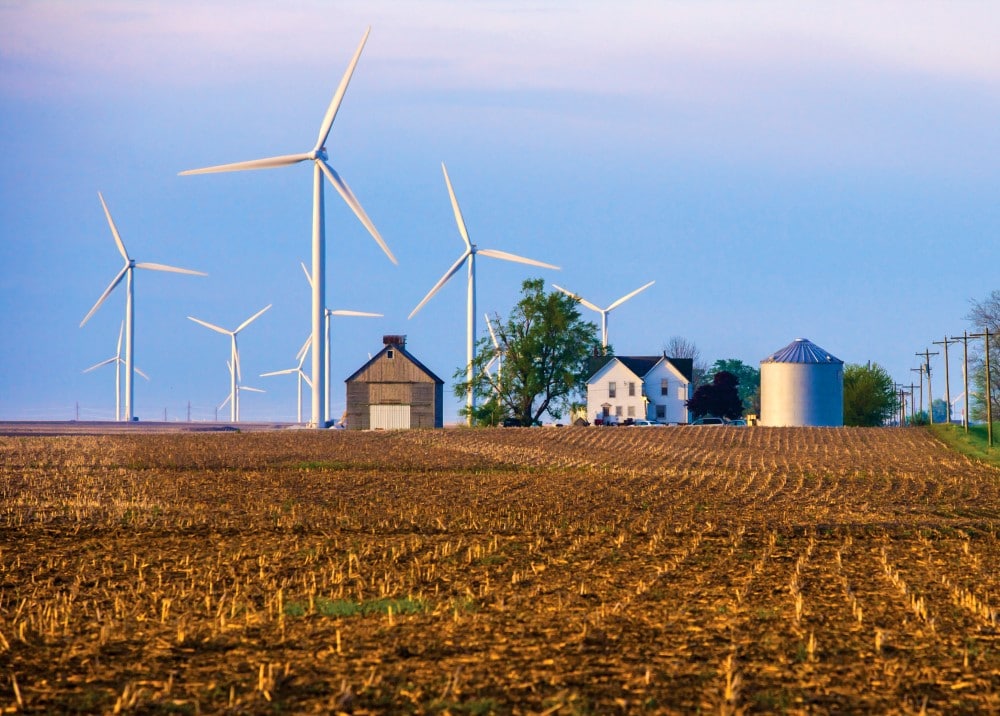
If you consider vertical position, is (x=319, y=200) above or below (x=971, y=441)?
above

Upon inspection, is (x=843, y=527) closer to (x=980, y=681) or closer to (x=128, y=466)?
(x=980, y=681)

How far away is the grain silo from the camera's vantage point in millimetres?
119438

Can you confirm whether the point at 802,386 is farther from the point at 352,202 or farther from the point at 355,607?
the point at 355,607

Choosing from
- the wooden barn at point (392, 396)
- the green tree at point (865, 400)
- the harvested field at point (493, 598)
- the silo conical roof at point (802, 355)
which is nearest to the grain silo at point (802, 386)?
the silo conical roof at point (802, 355)

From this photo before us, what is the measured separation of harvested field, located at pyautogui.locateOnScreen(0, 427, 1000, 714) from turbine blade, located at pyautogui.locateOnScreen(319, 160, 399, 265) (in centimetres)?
4282

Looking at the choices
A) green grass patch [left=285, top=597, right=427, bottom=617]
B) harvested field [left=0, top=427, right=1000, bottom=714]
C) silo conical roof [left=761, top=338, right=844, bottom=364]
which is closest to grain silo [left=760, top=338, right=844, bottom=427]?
silo conical roof [left=761, top=338, right=844, bottom=364]

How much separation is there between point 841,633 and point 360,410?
382 ft

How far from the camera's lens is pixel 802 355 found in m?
119

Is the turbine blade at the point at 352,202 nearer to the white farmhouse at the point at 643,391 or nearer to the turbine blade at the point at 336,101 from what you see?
the turbine blade at the point at 336,101

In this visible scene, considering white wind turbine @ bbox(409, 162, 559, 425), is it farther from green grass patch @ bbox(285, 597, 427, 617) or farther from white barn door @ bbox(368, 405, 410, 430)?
green grass patch @ bbox(285, 597, 427, 617)


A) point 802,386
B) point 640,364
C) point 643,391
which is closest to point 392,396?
point 643,391

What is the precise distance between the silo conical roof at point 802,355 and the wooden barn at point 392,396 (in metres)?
33.5

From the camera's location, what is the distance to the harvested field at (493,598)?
14.0 metres

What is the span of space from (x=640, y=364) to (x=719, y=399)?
10958 millimetres
